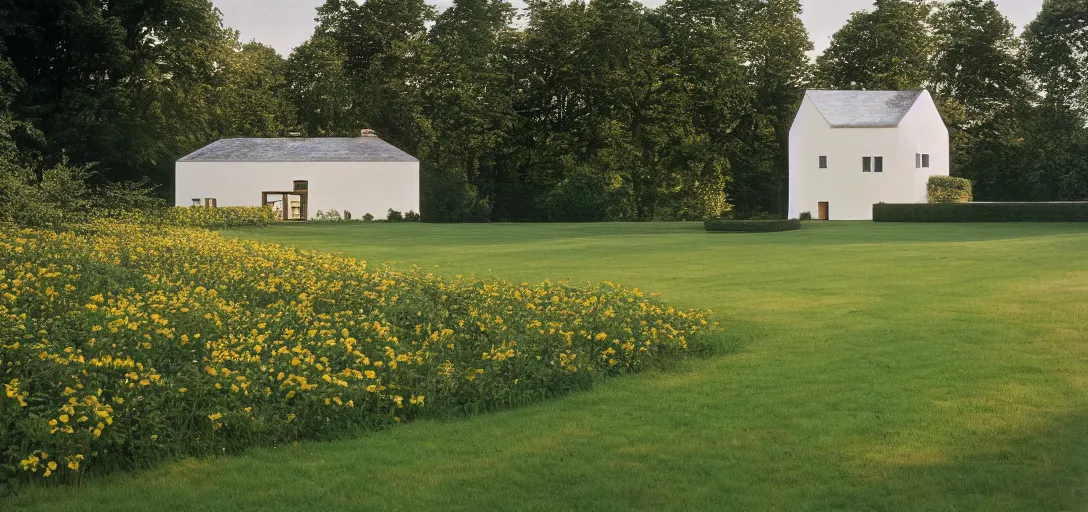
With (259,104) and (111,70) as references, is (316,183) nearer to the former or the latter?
(259,104)

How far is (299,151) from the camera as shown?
55.8 m

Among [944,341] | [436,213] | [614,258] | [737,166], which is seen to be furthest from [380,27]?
[944,341]

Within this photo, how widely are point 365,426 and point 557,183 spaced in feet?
161

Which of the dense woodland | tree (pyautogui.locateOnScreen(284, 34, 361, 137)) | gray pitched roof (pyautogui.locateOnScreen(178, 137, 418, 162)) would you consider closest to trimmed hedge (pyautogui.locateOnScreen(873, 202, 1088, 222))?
the dense woodland

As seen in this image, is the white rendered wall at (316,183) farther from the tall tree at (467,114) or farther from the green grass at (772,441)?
the green grass at (772,441)

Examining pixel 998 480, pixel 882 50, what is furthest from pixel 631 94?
pixel 998 480

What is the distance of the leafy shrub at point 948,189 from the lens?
177 feet

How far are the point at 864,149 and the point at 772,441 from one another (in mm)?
50738

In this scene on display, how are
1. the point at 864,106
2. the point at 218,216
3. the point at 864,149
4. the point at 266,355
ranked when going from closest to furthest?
1. the point at 266,355
2. the point at 218,216
3. the point at 864,106
4. the point at 864,149

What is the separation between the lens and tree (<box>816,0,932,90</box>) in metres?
58.6

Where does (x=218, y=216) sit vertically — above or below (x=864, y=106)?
below

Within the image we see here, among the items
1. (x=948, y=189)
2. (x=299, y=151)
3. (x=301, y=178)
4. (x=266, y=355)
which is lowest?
(x=266, y=355)

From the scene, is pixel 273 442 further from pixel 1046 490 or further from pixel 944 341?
pixel 944 341

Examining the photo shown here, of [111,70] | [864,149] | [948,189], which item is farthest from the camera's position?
[864,149]
